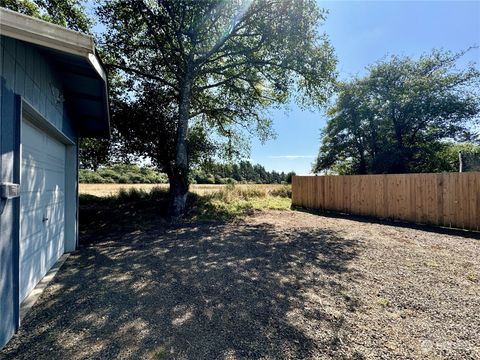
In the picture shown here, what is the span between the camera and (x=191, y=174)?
10664 mm

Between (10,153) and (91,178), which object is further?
(91,178)

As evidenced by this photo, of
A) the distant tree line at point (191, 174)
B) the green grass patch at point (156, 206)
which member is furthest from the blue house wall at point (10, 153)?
the distant tree line at point (191, 174)

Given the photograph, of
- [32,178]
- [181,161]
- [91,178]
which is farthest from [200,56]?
[91,178]

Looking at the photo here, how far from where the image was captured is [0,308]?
80.5 inches

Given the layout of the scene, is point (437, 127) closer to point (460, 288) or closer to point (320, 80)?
point (320, 80)

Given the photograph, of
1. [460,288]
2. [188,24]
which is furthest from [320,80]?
[460,288]

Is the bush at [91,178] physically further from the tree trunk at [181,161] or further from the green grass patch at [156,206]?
the tree trunk at [181,161]

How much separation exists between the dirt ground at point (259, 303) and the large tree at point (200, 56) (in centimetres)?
514

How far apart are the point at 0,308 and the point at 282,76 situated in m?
10.4

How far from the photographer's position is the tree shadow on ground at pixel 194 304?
6.84 ft

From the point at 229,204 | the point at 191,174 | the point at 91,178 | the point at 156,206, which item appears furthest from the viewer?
the point at 91,178

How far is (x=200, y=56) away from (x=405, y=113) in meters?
12.5

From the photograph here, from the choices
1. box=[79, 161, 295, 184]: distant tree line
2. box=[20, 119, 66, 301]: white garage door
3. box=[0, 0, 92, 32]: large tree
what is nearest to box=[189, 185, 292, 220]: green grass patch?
box=[79, 161, 295, 184]: distant tree line

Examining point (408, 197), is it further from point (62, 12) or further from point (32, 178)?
point (62, 12)
